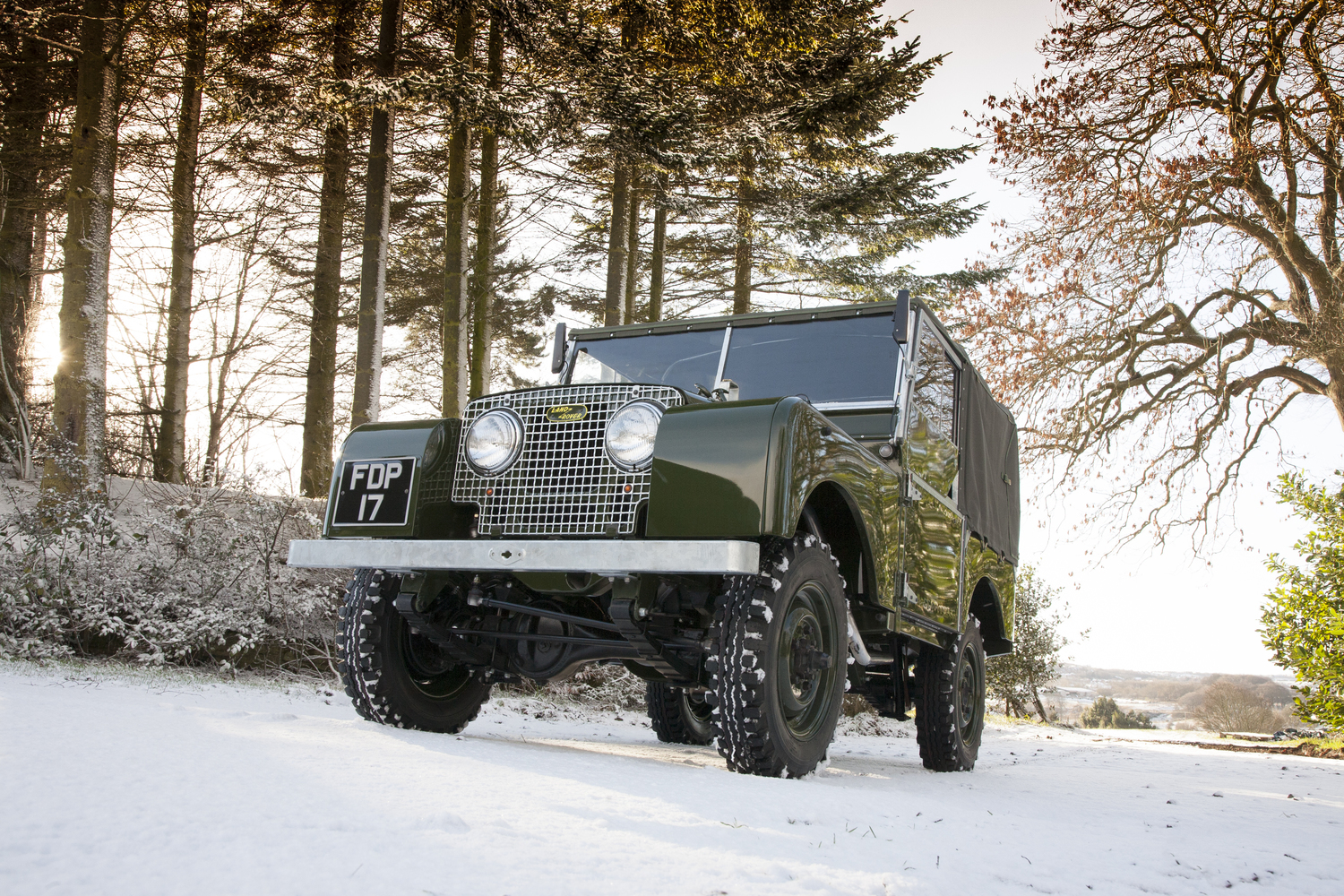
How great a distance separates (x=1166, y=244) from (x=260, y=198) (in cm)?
1384

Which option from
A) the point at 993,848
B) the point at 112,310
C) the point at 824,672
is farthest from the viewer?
the point at 112,310

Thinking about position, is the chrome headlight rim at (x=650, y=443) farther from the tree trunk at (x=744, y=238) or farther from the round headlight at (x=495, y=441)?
the tree trunk at (x=744, y=238)

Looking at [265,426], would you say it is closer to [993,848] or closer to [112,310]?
[112,310]

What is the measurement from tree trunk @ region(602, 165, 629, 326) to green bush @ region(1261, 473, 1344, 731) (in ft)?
30.0

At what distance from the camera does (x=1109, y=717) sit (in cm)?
2416

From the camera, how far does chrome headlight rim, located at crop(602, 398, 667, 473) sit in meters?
3.97

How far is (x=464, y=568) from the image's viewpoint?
12.8 feet

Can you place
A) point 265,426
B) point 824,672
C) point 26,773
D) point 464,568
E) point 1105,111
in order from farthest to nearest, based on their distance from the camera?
1. point 265,426
2. point 1105,111
3. point 824,672
4. point 464,568
5. point 26,773

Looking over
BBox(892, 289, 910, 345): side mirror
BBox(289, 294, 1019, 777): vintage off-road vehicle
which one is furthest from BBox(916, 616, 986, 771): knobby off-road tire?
BBox(892, 289, 910, 345): side mirror

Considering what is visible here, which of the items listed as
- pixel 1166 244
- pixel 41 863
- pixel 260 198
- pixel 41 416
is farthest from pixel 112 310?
pixel 1166 244

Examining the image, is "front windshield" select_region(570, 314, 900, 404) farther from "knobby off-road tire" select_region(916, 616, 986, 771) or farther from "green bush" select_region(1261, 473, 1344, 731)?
"green bush" select_region(1261, 473, 1344, 731)

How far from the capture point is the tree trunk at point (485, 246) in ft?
42.0

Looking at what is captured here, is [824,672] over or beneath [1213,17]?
beneath

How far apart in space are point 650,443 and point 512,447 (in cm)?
73
